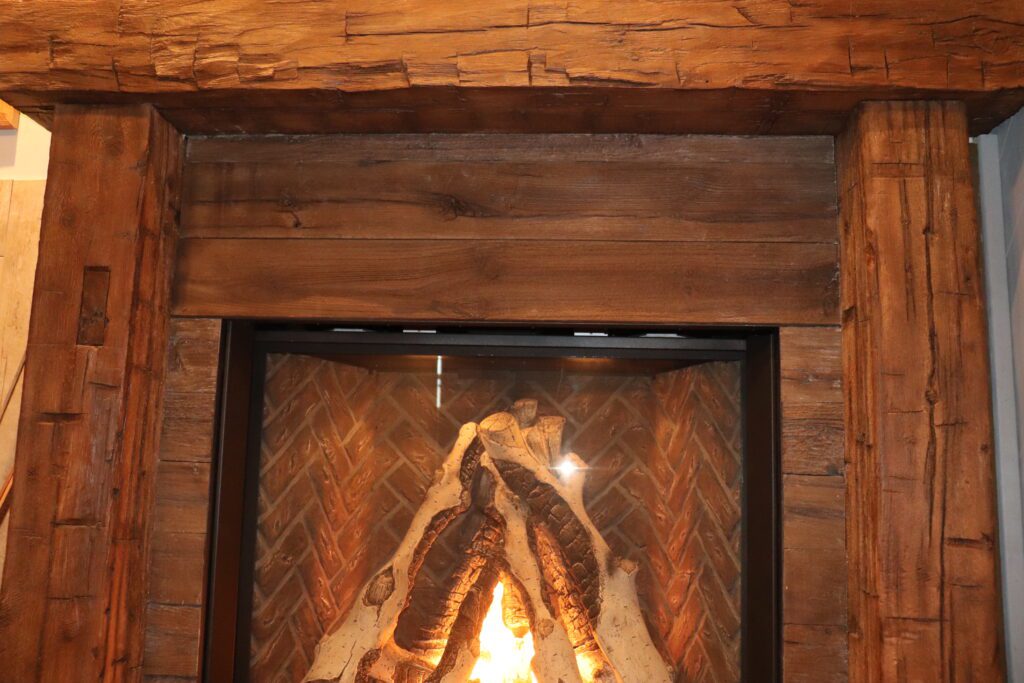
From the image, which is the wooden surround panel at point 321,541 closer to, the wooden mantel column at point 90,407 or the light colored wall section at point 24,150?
the wooden mantel column at point 90,407

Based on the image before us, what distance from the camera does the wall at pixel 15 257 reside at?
1736mm

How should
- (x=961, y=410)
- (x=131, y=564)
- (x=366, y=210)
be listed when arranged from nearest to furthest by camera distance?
(x=961, y=410)
(x=131, y=564)
(x=366, y=210)

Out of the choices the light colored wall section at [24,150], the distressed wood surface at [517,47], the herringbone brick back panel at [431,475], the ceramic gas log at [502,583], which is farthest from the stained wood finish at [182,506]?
the light colored wall section at [24,150]

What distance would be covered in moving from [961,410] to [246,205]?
49.5 inches

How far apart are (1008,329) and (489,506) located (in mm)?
984

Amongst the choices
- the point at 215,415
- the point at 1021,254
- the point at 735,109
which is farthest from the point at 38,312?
the point at 1021,254

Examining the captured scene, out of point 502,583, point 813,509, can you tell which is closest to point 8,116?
point 502,583

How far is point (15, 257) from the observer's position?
69.6 inches

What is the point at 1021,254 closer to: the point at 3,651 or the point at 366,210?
the point at 366,210

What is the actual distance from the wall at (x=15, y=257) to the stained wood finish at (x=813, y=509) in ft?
5.41

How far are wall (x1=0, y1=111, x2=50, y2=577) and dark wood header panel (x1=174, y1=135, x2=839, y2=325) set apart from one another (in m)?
0.63

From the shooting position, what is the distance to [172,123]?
1403 mm

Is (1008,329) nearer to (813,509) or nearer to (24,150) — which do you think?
(813,509)

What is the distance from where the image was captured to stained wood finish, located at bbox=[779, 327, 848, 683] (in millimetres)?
1242
